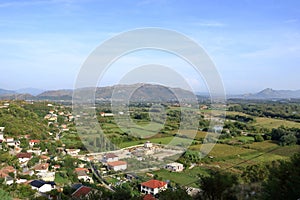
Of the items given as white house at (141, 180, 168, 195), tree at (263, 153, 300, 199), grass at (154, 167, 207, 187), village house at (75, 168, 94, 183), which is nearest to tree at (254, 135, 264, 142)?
grass at (154, 167, 207, 187)

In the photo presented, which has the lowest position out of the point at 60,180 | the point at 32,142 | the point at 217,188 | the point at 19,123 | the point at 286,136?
the point at 60,180

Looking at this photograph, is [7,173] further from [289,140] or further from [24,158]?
[289,140]

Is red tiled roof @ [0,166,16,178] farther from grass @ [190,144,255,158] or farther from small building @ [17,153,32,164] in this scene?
grass @ [190,144,255,158]

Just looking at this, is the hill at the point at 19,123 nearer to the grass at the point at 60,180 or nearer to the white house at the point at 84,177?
the grass at the point at 60,180

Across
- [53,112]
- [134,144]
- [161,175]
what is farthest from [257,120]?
[53,112]

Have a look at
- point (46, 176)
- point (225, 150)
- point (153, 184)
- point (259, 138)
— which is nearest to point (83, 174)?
point (46, 176)

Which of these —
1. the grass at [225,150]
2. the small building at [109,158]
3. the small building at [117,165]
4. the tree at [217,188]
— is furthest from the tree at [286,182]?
the grass at [225,150]
